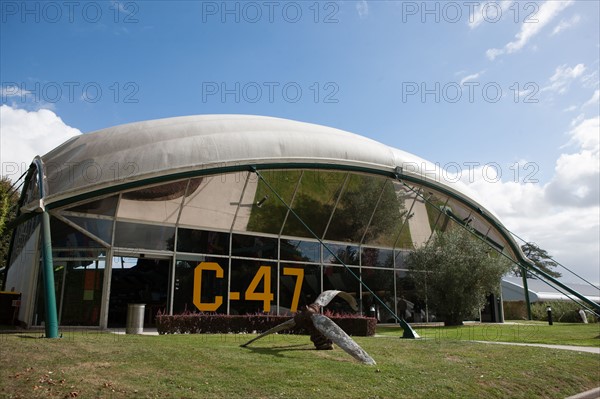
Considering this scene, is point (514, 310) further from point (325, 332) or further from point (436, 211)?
point (325, 332)

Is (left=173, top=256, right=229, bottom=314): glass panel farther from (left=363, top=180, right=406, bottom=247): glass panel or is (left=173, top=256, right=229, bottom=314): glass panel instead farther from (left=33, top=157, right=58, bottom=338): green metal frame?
(left=363, top=180, right=406, bottom=247): glass panel

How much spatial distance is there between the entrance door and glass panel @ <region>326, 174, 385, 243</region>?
7.54 metres

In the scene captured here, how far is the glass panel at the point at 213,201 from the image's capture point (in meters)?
18.7

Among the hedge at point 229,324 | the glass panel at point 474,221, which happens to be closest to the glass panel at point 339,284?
the hedge at point 229,324

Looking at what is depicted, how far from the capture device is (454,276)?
23.5 meters

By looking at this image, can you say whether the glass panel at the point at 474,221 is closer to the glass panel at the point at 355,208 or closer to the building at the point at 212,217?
the building at the point at 212,217

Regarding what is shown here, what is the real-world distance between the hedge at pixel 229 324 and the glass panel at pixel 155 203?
163 inches

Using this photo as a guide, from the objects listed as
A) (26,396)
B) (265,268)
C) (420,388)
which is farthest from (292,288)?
(26,396)

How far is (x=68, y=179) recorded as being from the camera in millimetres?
16719

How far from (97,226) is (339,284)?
10.5m

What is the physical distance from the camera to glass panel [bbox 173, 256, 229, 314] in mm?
18516

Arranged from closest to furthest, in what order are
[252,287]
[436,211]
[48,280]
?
[48,280], [252,287], [436,211]

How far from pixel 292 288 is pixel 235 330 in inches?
196

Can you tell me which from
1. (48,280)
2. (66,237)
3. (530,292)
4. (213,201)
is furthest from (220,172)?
(530,292)
